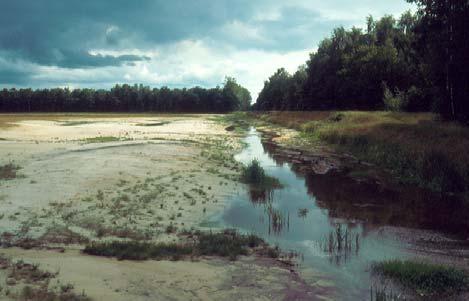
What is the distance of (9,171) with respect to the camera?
21.3 meters

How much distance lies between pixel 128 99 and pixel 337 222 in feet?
583

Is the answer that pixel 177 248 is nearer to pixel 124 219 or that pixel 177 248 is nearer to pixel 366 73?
pixel 124 219

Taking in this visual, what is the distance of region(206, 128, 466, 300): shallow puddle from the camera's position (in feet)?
35.1

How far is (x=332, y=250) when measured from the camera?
39.3 feet

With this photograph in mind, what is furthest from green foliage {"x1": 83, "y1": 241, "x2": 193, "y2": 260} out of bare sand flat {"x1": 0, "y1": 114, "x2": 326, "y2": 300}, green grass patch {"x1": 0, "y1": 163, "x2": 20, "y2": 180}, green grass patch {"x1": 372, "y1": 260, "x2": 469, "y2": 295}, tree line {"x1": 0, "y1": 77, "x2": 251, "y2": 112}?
tree line {"x1": 0, "y1": 77, "x2": 251, "y2": 112}

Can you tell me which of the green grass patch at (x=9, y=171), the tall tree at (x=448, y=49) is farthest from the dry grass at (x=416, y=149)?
the green grass patch at (x=9, y=171)

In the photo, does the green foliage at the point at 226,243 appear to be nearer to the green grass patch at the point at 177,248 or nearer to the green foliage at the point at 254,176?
the green grass patch at the point at 177,248

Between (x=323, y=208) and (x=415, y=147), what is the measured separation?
Result: 11222mm

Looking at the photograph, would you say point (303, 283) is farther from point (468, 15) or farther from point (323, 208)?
point (468, 15)

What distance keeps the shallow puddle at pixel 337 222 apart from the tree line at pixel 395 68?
48.3ft

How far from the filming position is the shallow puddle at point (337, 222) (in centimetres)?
1070

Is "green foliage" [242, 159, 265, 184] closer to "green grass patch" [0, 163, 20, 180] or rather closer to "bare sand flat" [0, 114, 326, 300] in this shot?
"bare sand flat" [0, 114, 326, 300]

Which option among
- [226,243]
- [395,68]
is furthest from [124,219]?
[395,68]

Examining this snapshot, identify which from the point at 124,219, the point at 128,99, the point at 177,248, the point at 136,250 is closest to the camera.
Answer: the point at 136,250
